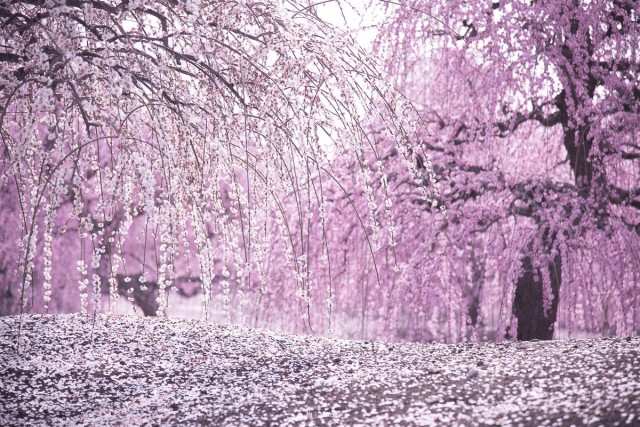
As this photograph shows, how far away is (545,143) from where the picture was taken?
5582 mm

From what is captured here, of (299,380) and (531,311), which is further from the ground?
(531,311)

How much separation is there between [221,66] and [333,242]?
3299mm

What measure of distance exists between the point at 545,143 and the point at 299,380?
3186 mm

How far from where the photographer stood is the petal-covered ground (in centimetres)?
316

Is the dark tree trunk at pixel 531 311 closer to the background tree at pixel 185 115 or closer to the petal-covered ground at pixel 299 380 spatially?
the petal-covered ground at pixel 299 380

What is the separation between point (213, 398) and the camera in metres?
3.76

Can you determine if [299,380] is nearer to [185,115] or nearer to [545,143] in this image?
[185,115]

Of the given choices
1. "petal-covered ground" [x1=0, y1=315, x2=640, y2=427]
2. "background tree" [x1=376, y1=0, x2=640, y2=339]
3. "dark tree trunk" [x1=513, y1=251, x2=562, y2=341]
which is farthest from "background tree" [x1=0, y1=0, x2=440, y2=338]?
"dark tree trunk" [x1=513, y1=251, x2=562, y2=341]

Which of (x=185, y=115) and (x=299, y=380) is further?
(x=299, y=380)

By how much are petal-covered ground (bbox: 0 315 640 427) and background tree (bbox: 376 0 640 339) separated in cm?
106

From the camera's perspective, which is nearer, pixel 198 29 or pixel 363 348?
pixel 198 29

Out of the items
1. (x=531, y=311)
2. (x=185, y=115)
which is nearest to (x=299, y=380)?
(x=185, y=115)

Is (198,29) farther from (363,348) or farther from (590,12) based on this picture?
(590,12)

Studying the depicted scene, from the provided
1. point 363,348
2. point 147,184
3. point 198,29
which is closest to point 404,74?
point 363,348
